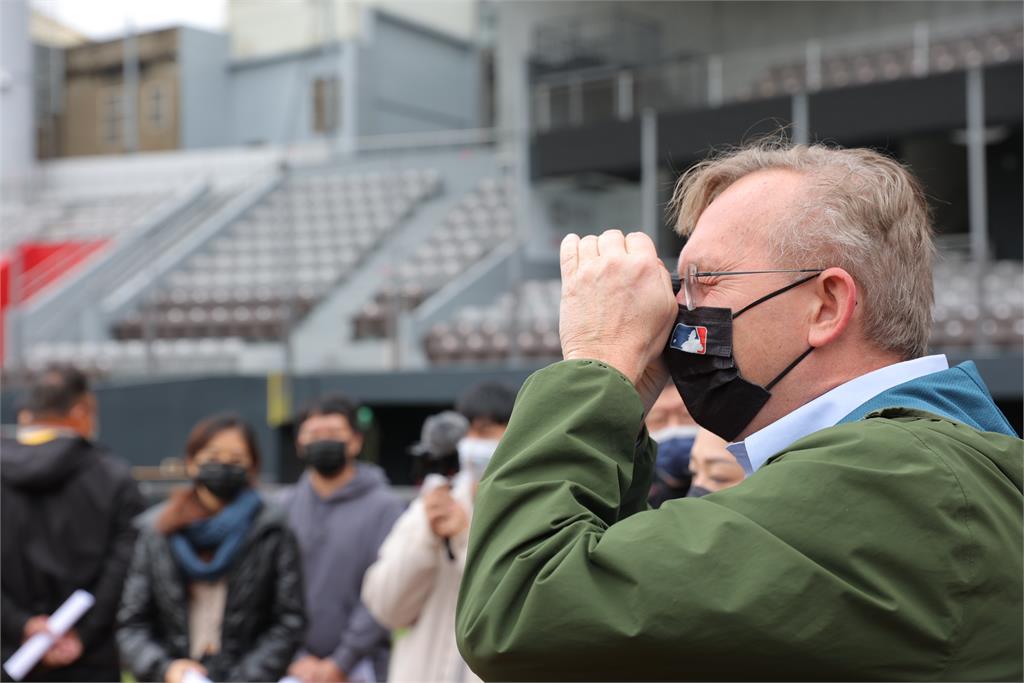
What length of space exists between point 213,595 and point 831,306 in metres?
2.88

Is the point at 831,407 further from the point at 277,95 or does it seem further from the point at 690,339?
the point at 277,95

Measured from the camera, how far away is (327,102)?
68.8 ft

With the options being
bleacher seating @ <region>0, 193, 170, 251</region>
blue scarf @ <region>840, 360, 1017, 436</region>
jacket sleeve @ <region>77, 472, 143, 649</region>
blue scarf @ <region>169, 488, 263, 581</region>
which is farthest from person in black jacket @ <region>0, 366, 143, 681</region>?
bleacher seating @ <region>0, 193, 170, 251</region>

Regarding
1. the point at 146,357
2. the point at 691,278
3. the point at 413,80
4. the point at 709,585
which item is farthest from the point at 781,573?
the point at 413,80

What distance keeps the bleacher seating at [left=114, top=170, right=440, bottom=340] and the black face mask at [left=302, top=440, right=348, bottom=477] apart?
770cm

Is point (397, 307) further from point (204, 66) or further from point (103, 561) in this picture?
point (204, 66)

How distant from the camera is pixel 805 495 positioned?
48.2 inches

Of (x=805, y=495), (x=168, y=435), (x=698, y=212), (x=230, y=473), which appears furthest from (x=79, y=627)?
(x=168, y=435)

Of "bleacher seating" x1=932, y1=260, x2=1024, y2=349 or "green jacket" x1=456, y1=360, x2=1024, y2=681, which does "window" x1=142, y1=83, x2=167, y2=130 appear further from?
"green jacket" x1=456, y1=360, x2=1024, y2=681

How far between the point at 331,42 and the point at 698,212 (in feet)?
66.8

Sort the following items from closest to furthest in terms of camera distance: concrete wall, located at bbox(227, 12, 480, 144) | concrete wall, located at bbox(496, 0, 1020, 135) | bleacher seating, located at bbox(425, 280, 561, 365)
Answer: bleacher seating, located at bbox(425, 280, 561, 365), concrete wall, located at bbox(496, 0, 1020, 135), concrete wall, located at bbox(227, 12, 480, 144)

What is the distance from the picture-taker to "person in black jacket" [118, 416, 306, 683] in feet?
12.2

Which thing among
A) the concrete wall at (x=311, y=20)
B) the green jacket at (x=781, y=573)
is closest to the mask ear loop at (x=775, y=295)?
the green jacket at (x=781, y=573)

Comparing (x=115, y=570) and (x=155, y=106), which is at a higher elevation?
(x=155, y=106)
